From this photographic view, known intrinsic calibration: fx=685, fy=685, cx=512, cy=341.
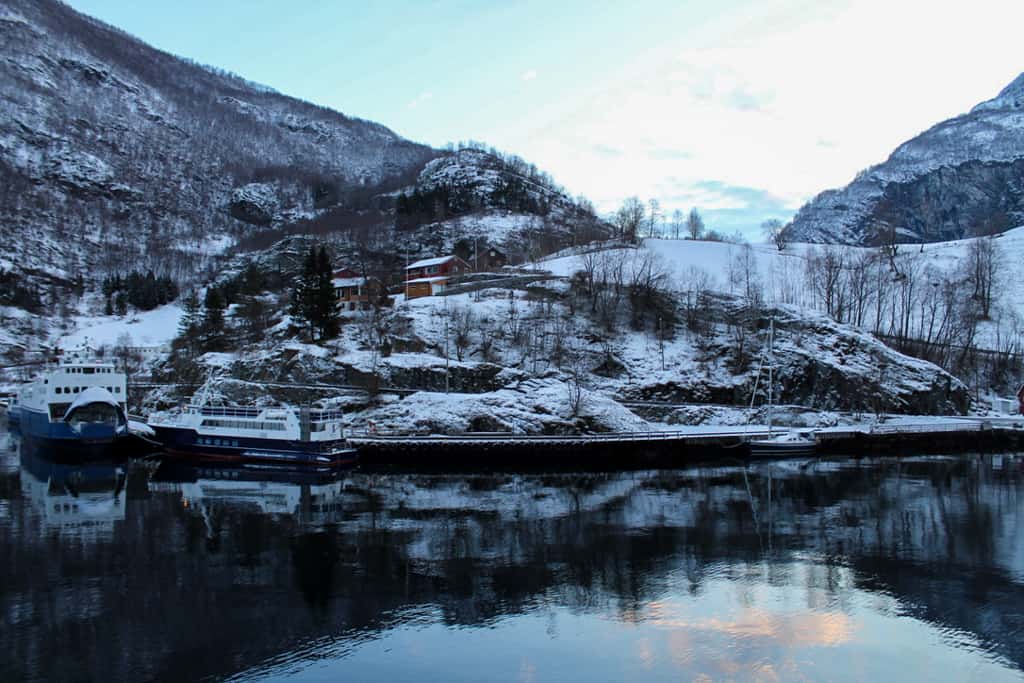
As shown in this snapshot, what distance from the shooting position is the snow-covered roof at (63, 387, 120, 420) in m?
45.8

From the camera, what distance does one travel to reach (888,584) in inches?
817

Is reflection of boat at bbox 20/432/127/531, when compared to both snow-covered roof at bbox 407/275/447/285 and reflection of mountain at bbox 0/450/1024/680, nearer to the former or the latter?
reflection of mountain at bbox 0/450/1024/680

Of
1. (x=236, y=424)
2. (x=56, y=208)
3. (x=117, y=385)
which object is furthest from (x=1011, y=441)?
(x=56, y=208)

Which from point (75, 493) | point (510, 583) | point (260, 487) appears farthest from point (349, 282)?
point (510, 583)

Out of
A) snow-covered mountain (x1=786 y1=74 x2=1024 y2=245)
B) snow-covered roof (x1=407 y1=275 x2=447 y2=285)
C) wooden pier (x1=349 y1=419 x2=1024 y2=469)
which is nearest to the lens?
wooden pier (x1=349 y1=419 x2=1024 y2=469)

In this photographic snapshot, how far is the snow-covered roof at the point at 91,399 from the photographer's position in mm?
45812

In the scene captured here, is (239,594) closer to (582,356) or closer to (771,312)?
(582,356)

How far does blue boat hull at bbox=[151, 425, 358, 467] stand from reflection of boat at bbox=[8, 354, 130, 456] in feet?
12.6

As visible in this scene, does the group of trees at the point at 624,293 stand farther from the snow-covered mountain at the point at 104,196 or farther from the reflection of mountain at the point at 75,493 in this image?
the snow-covered mountain at the point at 104,196

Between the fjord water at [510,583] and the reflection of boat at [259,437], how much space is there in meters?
6.25

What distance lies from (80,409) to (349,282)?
34.7 metres

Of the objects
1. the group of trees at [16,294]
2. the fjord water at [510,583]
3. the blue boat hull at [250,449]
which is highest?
the group of trees at [16,294]

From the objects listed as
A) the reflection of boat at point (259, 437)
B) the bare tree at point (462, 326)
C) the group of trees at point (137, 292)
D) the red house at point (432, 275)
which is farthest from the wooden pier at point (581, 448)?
the group of trees at point (137, 292)

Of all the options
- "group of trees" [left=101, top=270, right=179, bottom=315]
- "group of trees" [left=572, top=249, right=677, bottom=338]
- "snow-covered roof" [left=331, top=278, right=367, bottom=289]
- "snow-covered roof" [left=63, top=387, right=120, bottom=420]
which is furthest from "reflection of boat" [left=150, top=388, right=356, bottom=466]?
"group of trees" [left=101, top=270, right=179, bottom=315]
